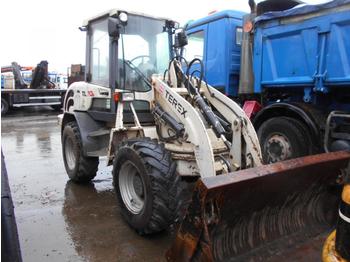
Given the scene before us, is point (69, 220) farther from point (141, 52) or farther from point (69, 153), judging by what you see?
point (141, 52)

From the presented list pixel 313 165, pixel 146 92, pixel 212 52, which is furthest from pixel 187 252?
pixel 212 52

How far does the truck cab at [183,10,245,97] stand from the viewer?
6.48 meters

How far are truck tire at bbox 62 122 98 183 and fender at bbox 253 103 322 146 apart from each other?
8.54 ft

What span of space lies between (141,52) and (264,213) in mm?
2785

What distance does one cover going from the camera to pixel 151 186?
3.66 meters

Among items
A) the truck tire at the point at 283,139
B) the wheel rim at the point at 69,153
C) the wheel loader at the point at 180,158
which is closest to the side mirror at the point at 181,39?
the wheel loader at the point at 180,158

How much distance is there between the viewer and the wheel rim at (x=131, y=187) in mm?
4137

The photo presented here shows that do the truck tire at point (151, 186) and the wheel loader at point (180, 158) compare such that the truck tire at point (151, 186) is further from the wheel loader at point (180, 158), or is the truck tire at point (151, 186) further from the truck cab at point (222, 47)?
the truck cab at point (222, 47)

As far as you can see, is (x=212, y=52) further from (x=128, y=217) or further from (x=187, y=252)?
(x=187, y=252)

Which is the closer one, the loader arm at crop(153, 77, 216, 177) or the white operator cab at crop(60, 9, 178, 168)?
the loader arm at crop(153, 77, 216, 177)

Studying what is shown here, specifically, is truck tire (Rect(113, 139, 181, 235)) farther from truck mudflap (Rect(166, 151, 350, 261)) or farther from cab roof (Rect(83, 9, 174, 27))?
cab roof (Rect(83, 9, 174, 27))

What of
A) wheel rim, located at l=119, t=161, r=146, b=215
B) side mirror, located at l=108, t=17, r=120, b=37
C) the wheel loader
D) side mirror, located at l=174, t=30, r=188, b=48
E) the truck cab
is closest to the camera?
the wheel loader

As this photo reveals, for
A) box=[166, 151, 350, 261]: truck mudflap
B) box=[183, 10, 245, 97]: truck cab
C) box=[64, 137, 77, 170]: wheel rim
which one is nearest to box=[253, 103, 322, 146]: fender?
box=[183, 10, 245, 97]: truck cab

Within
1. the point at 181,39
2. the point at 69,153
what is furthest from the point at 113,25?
the point at 69,153
